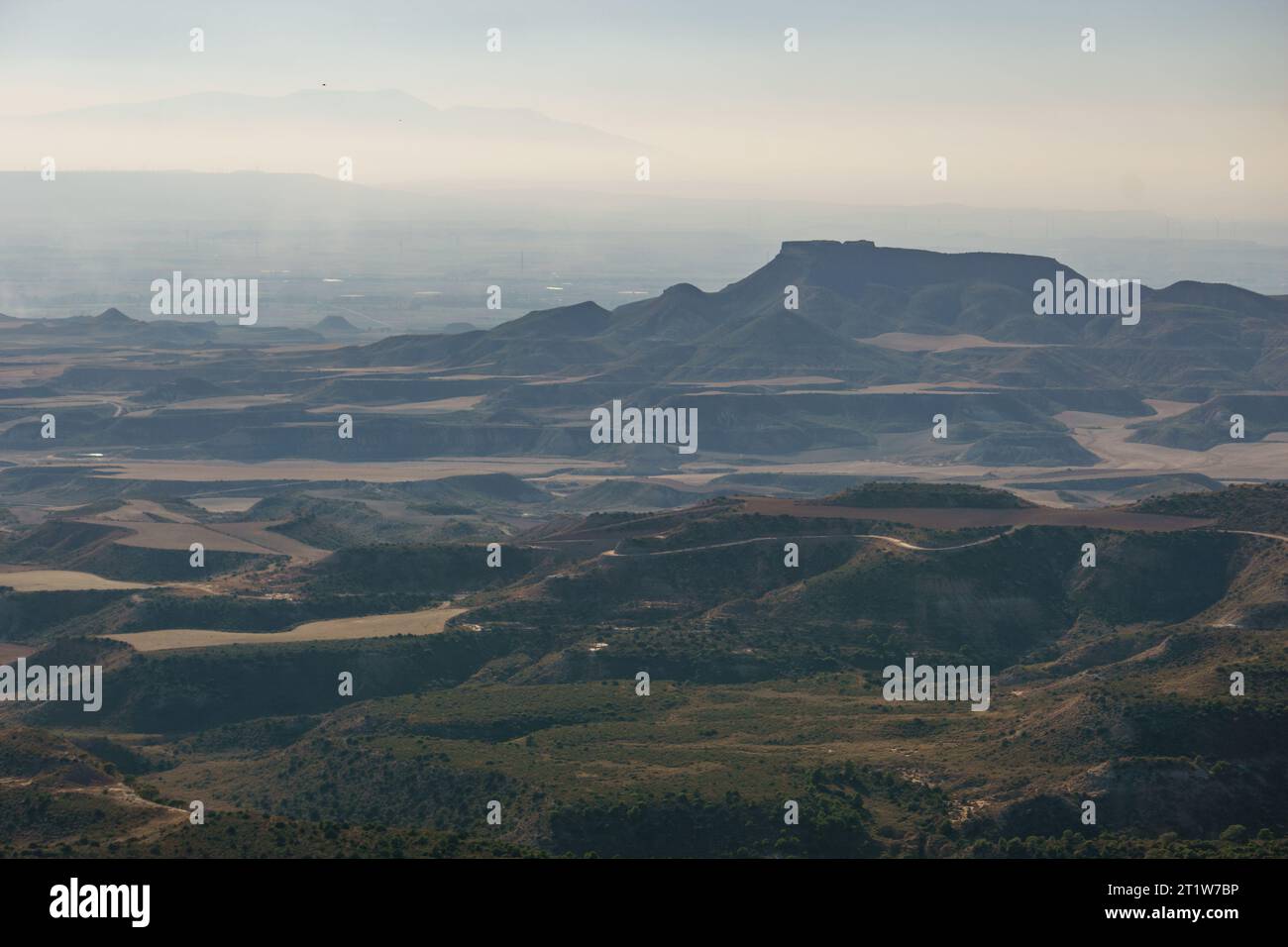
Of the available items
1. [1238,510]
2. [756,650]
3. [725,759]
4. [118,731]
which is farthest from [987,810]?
[1238,510]

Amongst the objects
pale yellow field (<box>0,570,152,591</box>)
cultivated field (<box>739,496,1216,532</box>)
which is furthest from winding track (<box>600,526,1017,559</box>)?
pale yellow field (<box>0,570,152,591</box>)

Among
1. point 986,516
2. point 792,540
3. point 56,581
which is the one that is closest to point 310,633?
point 56,581

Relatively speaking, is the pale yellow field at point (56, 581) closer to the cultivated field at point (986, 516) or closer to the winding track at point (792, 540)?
the winding track at point (792, 540)

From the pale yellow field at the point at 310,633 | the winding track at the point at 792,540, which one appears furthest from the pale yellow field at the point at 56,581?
the winding track at the point at 792,540

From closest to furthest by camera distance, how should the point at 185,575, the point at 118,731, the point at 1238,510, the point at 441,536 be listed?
the point at 118,731 < the point at 1238,510 < the point at 185,575 < the point at 441,536

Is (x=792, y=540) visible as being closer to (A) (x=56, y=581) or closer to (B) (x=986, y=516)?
(B) (x=986, y=516)

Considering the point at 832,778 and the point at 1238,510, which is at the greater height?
the point at 1238,510

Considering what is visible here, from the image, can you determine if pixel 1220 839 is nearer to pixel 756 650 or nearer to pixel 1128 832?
pixel 1128 832
